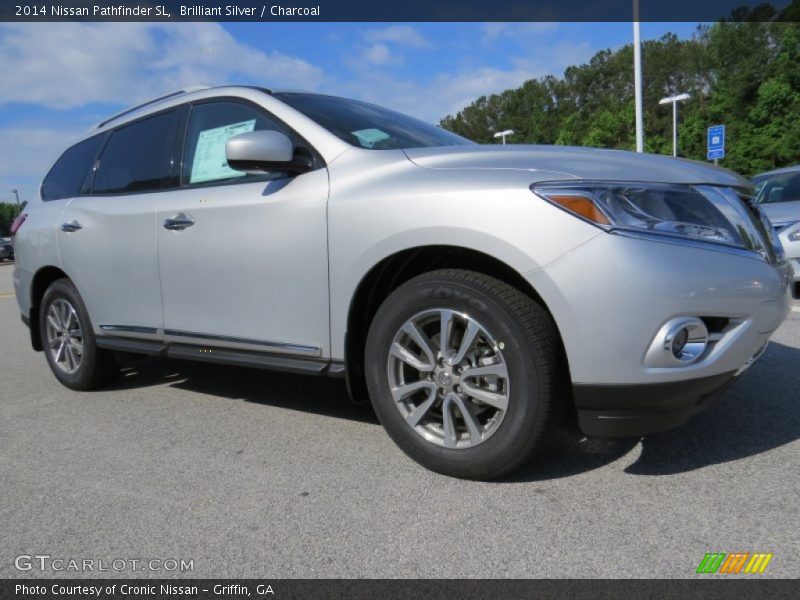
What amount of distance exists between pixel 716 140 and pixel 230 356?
1582cm

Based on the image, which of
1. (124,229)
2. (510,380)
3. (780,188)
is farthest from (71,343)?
(780,188)

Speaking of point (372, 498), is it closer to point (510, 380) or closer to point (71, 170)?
point (510, 380)

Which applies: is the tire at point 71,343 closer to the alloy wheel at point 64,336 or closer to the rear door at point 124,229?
the alloy wheel at point 64,336

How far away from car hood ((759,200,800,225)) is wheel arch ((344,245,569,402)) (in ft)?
16.9

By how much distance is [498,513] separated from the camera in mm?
2309

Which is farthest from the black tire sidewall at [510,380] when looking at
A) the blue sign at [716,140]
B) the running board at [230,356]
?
the blue sign at [716,140]

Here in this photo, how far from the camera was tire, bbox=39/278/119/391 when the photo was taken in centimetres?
421

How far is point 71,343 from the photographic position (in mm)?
4402

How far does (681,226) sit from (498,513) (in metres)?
1.17

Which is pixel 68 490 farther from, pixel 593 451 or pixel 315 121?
pixel 593 451

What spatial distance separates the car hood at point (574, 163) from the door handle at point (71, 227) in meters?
2.39

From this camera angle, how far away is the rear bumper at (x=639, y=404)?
7.29 ft
